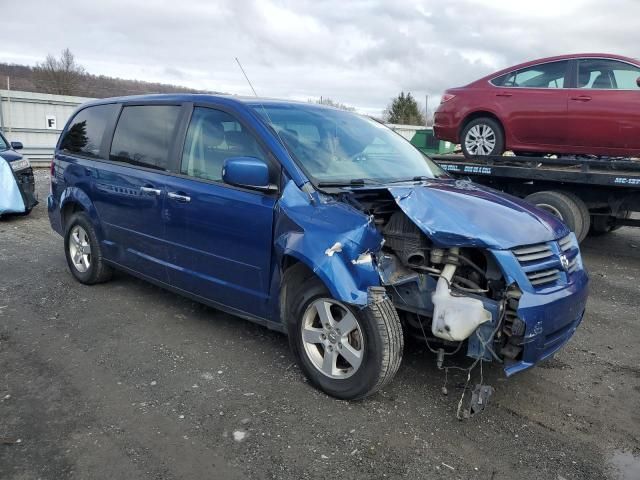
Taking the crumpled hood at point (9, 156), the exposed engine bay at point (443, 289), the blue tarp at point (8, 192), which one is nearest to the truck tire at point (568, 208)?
the exposed engine bay at point (443, 289)

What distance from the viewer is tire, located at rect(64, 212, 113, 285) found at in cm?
507

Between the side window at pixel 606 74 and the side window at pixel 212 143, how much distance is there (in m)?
5.21

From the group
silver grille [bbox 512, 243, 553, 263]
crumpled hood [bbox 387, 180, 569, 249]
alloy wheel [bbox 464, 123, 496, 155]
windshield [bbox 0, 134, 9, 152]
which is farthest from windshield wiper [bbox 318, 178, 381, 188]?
windshield [bbox 0, 134, 9, 152]

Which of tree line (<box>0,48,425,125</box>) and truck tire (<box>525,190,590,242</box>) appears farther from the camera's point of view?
tree line (<box>0,48,425,125</box>)

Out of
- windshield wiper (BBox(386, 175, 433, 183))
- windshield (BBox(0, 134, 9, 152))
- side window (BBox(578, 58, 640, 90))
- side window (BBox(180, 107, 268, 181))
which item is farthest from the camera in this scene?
windshield (BBox(0, 134, 9, 152))

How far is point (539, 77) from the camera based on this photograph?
725 centimetres

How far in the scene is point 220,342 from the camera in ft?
13.3

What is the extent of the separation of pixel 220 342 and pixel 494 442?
209 centimetres

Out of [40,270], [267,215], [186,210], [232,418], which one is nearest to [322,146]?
[267,215]

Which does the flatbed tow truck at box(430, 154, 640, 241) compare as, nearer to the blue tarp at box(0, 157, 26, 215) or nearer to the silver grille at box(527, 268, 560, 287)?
the silver grille at box(527, 268, 560, 287)

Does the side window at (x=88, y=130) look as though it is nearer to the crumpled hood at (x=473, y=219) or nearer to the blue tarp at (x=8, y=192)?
the crumpled hood at (x=473, y=219)

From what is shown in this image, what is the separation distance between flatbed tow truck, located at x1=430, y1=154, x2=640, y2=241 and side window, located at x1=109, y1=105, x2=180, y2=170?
14.6ft

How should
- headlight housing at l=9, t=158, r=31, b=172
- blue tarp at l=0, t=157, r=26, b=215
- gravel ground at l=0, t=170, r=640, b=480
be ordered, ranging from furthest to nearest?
headlight housing at l=9, t=158, r=31, b=172 < blue tarp at l=0, t=157, r=26, b=215 < gravel ground at l=0, t=170, r=640, b=480

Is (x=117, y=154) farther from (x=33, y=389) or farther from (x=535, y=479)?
(x=535, y=479)
